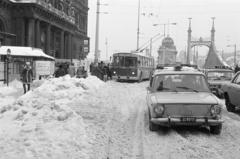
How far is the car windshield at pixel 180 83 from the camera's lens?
11165 millimetres

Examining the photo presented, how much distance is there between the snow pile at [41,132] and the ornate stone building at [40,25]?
93.9ft

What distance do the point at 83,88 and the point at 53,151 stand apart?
48.4 feet

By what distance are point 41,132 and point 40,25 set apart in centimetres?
4847

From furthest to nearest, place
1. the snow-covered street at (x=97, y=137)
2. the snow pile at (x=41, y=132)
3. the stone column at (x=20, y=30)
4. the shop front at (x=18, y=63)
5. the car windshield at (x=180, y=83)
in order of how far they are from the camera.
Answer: the stone column at (x=20, y=30)
the shop front at (x=18, y=63)
the car windshield at (x=180, y=83)
the snow-covered street at (x=97, y=137)
the snow pile at (x=41, y=132)

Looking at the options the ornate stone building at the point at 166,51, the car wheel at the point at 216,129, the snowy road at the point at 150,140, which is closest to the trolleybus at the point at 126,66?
the snowy road at the point at 150,140

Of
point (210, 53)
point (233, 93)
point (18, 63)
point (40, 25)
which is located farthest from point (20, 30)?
point (210, 53)

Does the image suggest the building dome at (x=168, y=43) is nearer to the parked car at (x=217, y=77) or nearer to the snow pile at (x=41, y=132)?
the parked car at (x=217, y=77)

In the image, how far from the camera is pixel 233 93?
15.0 m

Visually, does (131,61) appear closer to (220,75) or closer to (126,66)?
(126,66)

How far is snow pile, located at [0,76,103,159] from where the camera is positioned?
7473 millimetres

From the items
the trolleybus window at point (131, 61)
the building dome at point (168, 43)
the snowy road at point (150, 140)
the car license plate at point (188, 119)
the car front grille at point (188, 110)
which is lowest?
the snowy road at point (150, 140)

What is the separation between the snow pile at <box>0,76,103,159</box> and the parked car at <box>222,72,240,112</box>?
6.34m

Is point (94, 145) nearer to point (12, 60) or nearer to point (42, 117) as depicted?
point (42, 117)

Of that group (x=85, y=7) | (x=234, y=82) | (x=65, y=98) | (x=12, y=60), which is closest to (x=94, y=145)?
(x=234, y=82)
